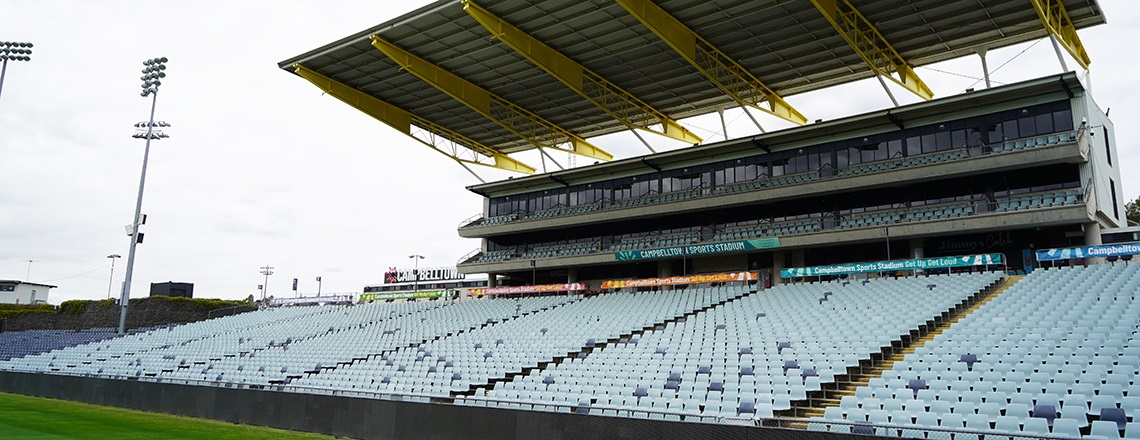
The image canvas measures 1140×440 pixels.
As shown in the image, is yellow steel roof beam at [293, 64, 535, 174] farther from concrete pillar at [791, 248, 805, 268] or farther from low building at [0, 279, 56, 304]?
low building at [0, 279, 56, 304]

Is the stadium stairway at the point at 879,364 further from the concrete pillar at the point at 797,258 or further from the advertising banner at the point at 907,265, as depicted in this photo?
the concrete pillar at the point at 797,258

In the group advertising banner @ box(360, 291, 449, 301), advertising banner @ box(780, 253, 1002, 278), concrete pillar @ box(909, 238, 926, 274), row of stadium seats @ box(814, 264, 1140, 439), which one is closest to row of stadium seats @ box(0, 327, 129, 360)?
advertising banner @ box(360, 291, 449, 301)

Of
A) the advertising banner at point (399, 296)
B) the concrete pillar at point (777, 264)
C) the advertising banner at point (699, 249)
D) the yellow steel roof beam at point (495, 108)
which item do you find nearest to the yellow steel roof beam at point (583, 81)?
the yellow steel roof beam at point (495, 108)

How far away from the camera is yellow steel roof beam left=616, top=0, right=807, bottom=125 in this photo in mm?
28781

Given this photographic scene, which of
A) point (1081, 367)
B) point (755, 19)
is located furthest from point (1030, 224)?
point (1081, 367)

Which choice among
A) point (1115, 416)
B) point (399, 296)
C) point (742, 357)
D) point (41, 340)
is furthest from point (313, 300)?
point (1115, 416)

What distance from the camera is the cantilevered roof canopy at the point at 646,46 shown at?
29.5m

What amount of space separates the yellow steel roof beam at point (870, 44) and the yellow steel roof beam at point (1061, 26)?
5.79 meters

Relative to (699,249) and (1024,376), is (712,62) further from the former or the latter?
(1024,376)

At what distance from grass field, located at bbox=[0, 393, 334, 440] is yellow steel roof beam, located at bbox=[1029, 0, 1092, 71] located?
2899 centimetres

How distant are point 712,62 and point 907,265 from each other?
12977 millimetres

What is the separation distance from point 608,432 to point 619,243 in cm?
3124

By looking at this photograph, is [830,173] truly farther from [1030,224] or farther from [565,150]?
[565,150]

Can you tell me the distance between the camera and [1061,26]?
3012 cm
